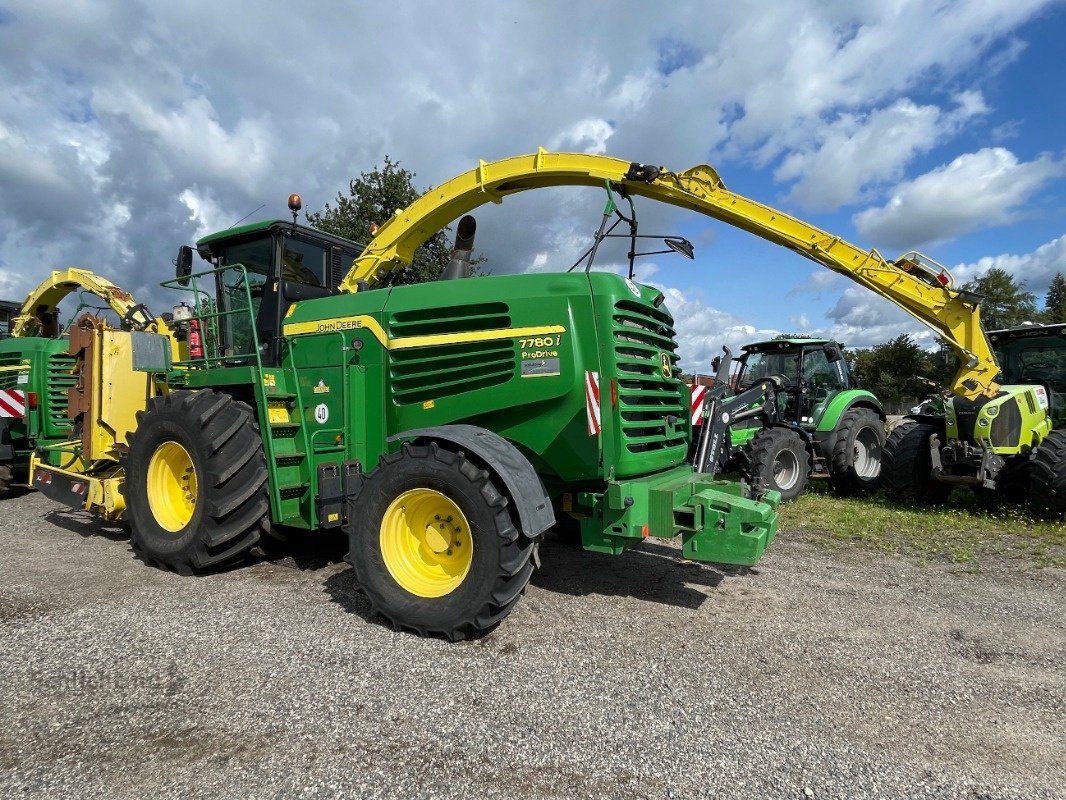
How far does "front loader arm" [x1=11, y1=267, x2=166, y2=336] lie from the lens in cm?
932

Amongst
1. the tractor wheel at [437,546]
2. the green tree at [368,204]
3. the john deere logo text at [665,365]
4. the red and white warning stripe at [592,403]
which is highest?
the green tree at [368,204]

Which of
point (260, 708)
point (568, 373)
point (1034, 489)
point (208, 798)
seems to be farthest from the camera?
point (1034, 489)

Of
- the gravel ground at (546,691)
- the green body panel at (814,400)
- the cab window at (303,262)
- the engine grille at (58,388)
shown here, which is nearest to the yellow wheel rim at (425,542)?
the gravel ground at (546,691)

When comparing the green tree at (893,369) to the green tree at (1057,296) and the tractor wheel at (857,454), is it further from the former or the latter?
the tractor wheel at (857,454)

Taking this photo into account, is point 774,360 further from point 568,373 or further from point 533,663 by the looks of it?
point 533,663

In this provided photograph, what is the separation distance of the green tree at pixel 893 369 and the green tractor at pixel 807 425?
37.6 meters

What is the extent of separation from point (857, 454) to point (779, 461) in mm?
1834

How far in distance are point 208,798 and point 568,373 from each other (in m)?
2.70

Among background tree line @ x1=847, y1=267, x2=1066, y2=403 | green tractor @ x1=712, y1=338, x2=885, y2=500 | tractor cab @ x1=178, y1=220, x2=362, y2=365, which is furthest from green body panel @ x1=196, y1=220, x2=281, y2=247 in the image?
background tree line @ x1=847, y1=267, x2=1066, y2=403

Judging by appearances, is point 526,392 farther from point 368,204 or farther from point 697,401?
point 368,204

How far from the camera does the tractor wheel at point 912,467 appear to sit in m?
8.05

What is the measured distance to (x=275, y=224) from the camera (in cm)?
539

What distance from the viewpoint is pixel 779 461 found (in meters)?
8.42

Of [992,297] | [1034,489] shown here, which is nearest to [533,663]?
[1034,489]
